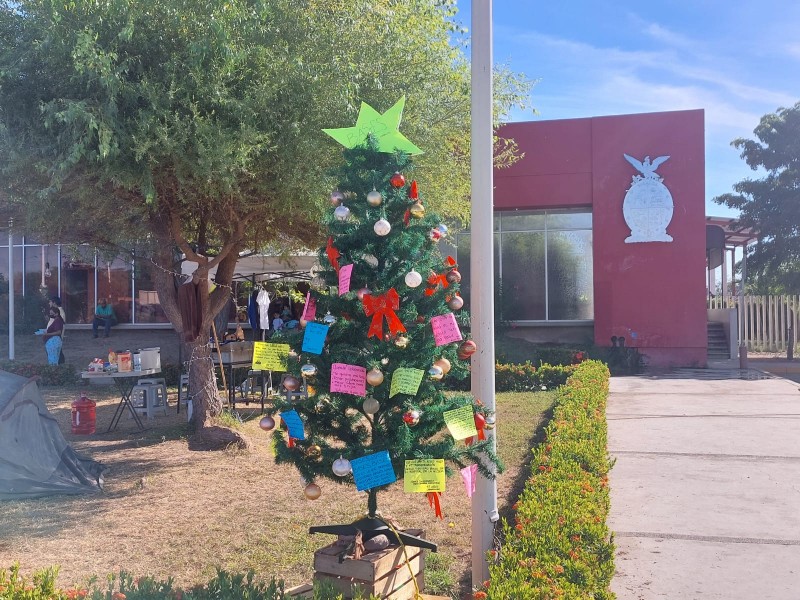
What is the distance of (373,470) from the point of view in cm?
367

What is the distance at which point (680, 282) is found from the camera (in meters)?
17.6

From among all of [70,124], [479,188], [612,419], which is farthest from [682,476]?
[70,124]

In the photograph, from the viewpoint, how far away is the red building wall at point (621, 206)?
17578 mm

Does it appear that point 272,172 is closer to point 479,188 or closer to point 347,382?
point 479,188

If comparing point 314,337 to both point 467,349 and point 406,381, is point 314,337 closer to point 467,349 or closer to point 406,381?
point 406,381

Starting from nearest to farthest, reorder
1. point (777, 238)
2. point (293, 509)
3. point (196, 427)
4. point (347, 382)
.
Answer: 1. point (347, 382)
2. point (293, 509)
3. point (196, 427)
4. point (777, 238)

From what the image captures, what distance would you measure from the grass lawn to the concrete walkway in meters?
1.06

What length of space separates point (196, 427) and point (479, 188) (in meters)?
5.74

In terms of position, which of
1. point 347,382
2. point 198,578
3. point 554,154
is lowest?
point 198,578

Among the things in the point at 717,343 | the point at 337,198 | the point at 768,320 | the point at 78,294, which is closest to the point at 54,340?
the point at 78,294

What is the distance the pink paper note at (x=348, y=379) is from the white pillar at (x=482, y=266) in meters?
0.76

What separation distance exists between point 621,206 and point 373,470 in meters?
15.8

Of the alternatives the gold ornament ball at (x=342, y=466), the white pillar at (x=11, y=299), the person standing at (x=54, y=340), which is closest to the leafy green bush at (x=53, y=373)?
the person standing at (x=54, y=340)

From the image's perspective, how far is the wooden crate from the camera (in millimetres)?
3438
